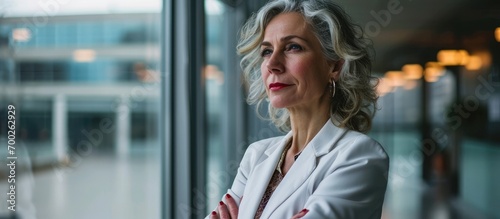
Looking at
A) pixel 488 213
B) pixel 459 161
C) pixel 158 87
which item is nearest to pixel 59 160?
pixel 158 87

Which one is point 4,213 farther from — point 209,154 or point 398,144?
point 398,144

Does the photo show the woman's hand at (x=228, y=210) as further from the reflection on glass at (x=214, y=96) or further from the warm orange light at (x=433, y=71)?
the warm orange light at (x=433, y=71)

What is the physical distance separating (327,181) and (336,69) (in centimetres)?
34

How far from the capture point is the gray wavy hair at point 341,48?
56.7 inches

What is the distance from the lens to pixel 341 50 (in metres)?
1.44

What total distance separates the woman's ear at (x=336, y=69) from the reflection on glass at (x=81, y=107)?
39.7 inches

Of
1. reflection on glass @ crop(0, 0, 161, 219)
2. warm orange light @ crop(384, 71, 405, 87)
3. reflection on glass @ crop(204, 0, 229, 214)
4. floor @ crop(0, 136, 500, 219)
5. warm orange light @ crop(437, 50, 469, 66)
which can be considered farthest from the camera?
warm orange light @ crop(384, 71, 405, 87)

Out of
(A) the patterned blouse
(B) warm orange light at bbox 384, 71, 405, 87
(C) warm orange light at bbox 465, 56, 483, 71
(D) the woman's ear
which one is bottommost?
(A) the patterned blouse

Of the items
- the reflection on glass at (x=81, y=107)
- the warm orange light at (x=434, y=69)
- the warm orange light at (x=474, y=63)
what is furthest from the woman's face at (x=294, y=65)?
the warm orange light at (x=434, y=69)

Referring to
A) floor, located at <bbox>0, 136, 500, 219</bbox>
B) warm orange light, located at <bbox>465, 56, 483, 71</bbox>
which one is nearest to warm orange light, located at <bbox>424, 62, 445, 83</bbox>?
warm orange light, located at <bbox>465, 56, 483, 71</bbox>

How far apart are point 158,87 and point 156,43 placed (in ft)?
0.76

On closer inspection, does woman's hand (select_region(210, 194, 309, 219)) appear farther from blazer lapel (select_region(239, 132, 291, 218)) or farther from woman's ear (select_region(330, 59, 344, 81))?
woman's ear (select_region(330, 59, 344, 81))

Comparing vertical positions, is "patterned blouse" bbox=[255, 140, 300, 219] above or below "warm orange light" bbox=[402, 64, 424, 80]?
below

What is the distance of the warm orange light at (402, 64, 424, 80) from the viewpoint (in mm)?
7257
